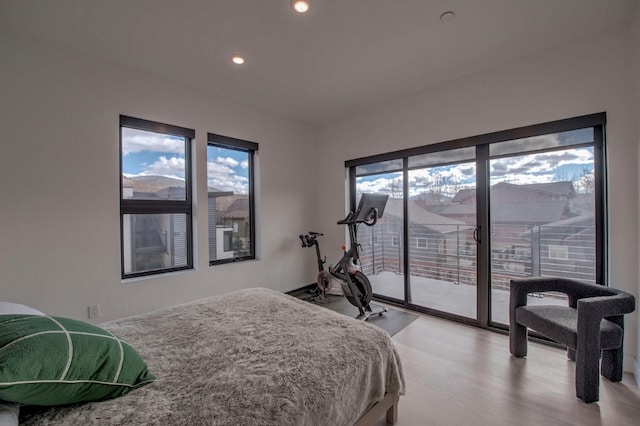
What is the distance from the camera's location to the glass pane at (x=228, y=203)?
11.5 feet

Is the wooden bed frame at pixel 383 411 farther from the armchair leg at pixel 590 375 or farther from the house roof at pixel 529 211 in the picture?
the house roof at pixel 529 211

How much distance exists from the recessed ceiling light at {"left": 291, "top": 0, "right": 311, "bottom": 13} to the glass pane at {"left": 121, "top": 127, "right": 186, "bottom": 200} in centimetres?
204

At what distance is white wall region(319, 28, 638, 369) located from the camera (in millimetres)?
2170

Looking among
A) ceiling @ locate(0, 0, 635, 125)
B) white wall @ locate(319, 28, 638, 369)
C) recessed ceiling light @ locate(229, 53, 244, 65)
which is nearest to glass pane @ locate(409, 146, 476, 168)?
white wall @ locate(319, 28, 638, 369)

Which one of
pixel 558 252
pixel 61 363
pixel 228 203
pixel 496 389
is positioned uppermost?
pixel 228 203

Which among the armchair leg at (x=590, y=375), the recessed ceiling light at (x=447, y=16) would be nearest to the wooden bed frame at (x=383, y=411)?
the armchair leg at (x=590, y=375)

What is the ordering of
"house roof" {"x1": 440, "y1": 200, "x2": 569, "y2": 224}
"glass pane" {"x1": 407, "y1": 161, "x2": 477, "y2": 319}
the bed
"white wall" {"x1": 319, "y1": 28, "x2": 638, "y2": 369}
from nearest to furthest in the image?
the bed < "white wall" {"x1": 319, "y1": 28, "x2": 638, "y2": 369} < "house roof" {"x1": 440, "y1": 200, "x2": 569, "y2": 224} < "glass pane" {"x1": 407, "y1": 161, "x2": 477, "y2": 319}

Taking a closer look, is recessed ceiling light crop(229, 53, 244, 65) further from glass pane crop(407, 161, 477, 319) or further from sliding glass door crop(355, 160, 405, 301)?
glass pane crop(407, 161, 477, 319)

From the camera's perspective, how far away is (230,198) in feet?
12.2

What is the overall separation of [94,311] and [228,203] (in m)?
1.79

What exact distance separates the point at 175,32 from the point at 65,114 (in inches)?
49.1

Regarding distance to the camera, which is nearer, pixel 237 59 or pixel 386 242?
pixel 237 59

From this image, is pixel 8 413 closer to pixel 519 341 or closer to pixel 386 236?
pixel 519 341

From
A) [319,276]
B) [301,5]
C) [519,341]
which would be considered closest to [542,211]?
[519,341]
